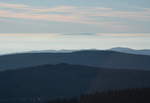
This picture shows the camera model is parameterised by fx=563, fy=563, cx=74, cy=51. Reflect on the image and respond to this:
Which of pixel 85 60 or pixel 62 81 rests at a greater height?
pixel 85 60

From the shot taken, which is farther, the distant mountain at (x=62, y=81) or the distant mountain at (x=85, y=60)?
the distant mountain at (x=85, y=60)

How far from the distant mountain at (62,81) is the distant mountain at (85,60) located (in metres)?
22.0

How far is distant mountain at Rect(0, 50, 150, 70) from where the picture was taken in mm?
103312

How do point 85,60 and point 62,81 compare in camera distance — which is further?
point 85,60

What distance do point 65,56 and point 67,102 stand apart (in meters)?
69.5

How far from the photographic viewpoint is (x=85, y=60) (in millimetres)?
111938

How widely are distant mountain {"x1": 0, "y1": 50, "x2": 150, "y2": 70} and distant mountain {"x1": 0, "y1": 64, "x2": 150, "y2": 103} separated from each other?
72.2ft

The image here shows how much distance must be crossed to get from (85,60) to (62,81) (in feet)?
134

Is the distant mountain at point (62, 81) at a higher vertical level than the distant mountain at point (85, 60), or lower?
lower

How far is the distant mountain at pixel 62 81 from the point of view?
2458 inches

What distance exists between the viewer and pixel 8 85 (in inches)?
2635

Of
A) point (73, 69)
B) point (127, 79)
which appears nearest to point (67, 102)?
point (127, 79)

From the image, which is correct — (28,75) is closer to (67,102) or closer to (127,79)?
(127,79)

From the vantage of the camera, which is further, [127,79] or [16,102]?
[127,79]
